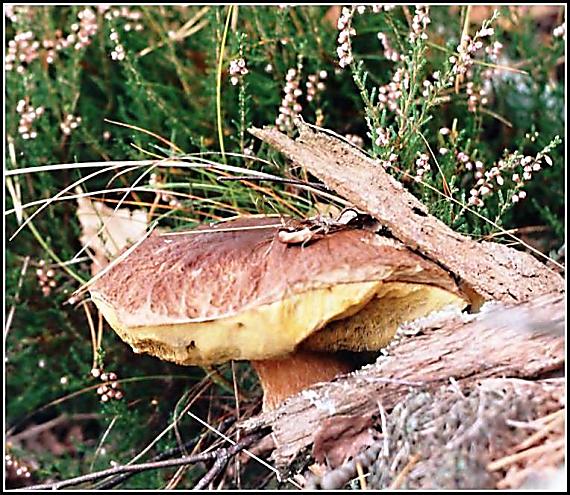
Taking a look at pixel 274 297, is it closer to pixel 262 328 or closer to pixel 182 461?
pixel 262 328

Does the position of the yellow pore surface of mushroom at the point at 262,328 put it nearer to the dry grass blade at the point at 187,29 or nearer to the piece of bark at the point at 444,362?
the piece of bark at the point at 444,362

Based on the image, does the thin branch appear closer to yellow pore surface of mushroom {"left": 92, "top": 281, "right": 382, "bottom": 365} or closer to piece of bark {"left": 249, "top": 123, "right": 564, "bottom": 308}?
yellow pore surface of mushroom {"left": 92, "top": 281, "right": 382, "bottom": 365}

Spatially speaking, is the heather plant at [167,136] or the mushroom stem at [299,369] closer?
the mushroom stem at [299,369]

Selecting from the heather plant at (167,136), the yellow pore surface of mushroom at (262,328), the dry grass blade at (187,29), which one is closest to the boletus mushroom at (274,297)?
the yellow pore surface of mushroom at (262,328)

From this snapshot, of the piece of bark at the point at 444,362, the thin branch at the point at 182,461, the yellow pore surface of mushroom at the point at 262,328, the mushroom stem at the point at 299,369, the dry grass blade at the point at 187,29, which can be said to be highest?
the dry grass blade at the point at 187,29

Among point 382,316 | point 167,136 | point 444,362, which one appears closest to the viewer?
point 444,362

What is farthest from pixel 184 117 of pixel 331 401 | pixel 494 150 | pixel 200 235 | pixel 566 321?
pixel 566 321

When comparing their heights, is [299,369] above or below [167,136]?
below

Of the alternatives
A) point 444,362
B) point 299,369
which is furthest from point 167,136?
point 444,362
